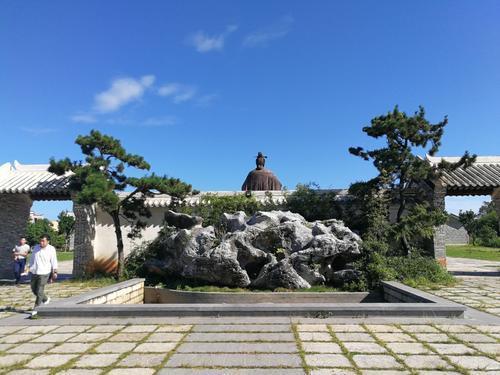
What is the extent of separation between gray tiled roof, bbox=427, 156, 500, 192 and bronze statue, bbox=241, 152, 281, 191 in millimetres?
6447

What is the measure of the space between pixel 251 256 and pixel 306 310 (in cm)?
335

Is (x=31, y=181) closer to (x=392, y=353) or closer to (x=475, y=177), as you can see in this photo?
(x=392, y=353)

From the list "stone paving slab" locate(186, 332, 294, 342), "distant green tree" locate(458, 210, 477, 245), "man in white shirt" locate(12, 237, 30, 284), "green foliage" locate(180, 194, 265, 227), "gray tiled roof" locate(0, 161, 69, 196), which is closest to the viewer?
"stone paving slab" locate(186, 332, 294, 342)

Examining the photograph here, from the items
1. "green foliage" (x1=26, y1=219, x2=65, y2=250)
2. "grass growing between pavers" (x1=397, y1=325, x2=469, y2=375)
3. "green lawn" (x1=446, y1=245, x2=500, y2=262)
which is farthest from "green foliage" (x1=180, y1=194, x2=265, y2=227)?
"green foliage" (x1=26, y1=219, x2=65, y2=250)

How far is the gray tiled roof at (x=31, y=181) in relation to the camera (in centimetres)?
1258

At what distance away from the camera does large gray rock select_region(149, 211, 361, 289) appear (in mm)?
8805

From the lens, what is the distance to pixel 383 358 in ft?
13.1

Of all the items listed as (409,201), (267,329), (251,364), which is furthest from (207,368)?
(409,201)

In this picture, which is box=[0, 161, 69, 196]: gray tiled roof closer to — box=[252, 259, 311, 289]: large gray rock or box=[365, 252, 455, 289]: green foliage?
box=[252, 259, 311, 289]: large gray rock

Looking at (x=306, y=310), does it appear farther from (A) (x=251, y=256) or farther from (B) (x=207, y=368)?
(A) (x=251, y=256)

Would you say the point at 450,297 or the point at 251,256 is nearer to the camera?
the point at 450,297

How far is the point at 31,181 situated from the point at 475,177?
1408cm

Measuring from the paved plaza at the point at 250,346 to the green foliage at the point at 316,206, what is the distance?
253 inches

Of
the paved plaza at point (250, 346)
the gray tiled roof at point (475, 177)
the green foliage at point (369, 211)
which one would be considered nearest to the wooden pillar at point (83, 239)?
the paved plaza at point (250, 346)
